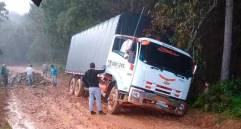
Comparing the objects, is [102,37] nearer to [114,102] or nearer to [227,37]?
[114,102]

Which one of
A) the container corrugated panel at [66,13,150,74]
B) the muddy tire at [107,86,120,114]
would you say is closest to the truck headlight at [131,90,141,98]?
the muddy tire at [107,86,120,114]

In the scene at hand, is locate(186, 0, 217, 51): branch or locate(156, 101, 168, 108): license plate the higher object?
locate(186, 0, 217, 51): branch

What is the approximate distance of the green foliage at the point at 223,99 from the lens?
12.8 m

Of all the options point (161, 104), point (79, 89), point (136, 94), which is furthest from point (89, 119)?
point (79, 89)

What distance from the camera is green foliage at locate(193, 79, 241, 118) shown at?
12.8 metres

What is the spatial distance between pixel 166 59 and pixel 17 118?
195 inches

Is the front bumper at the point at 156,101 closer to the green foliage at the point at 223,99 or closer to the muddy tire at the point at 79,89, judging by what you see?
the green foliage at the point at 223,99

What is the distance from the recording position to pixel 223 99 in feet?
43.6

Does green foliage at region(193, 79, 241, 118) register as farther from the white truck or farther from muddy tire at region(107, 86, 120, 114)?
muddy tire at region(107, 86, 120, 114)

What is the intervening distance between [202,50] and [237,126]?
4860 millimetres

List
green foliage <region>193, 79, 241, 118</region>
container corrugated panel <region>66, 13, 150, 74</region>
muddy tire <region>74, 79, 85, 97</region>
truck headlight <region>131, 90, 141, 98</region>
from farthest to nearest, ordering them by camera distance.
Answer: muddy tire <region>74, 79, 85, 97</region> < container corrugated panel <region>66, 13, 150, 74</region> < green foliage <region>193, 79, 241, 118</region> < truck headlight <region>131, 90, 141, 98</region>

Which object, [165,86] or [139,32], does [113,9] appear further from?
[165,86]

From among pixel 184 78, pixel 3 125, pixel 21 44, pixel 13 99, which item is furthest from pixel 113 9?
pixel 21 44

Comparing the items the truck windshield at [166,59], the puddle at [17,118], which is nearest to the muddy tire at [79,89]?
the puddle at [17,118]
